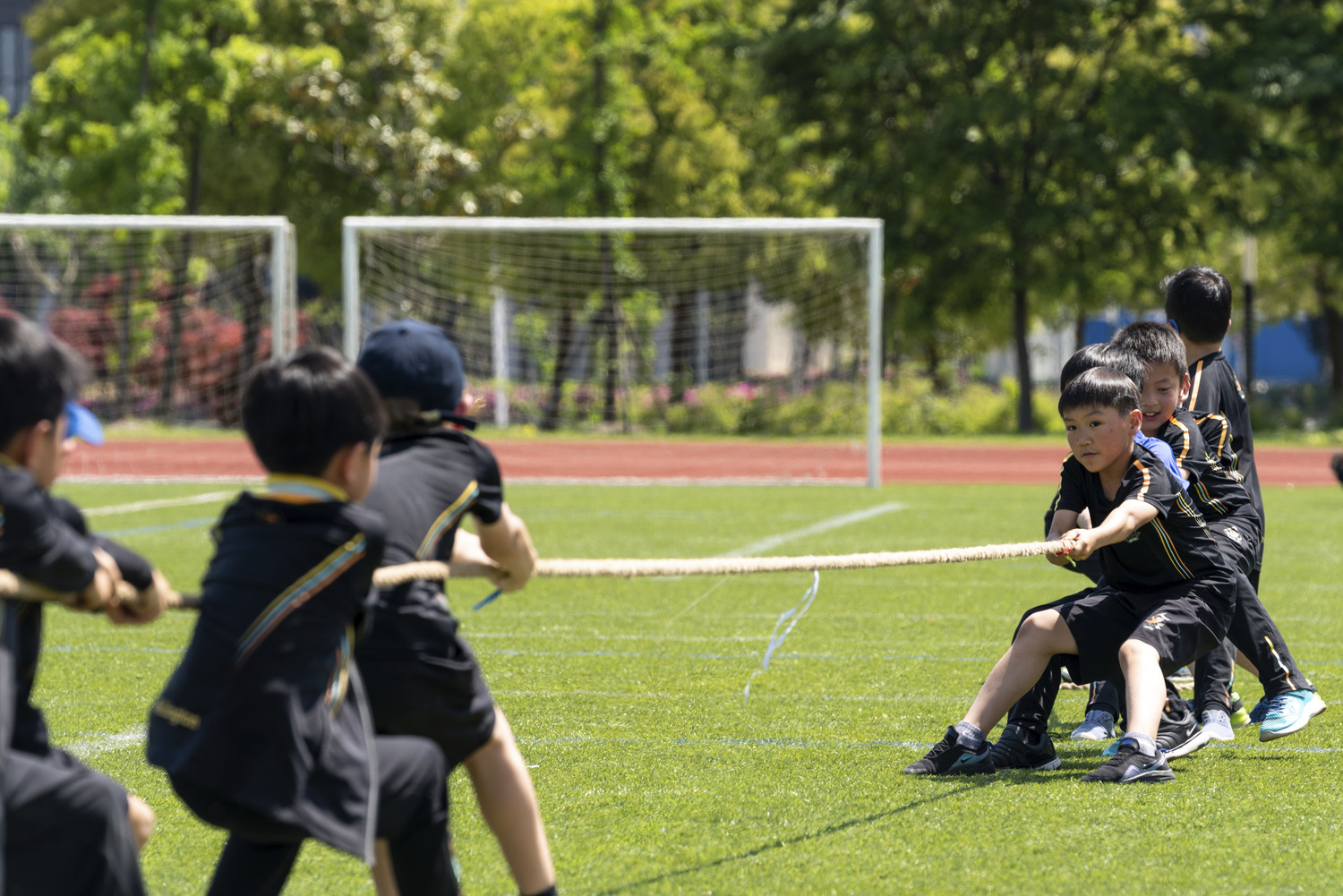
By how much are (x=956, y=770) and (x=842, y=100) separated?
26.2 metres

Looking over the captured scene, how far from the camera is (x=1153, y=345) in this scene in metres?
4.89

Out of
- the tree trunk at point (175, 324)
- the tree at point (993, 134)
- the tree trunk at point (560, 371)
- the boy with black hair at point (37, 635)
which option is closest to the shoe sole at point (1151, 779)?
the boy with black hair at point (37, 635)

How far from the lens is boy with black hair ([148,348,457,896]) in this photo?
243 cm

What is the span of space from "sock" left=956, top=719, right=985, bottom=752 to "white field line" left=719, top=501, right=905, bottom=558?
5647mm

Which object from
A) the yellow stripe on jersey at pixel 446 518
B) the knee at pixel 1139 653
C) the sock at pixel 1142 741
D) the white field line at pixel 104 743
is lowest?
the white field line at pixel 104 743

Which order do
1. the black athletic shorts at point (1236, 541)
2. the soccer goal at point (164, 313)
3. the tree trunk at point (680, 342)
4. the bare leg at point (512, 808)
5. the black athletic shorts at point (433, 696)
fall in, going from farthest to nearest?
the soccer goal at point (164, 313) < the tree trunk at point (680, 342) < the black athletic shorts at point (1236, 541) < the bare leg at point (512, 808) < the black athletic shorts at point (433, 696)

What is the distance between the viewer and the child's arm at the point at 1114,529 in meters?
4.15

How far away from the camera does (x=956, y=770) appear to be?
4691 mm

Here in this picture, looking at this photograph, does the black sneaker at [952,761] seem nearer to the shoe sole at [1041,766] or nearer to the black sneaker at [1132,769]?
the shoe sole at [1041,766]

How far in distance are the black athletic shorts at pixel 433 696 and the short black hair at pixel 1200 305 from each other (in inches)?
138

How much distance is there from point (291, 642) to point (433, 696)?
1.49 ft

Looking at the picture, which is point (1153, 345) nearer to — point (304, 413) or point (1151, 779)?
point (1151, 779)

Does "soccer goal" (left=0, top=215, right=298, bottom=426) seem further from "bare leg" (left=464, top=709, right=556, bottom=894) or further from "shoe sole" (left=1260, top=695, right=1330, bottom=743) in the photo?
"bare leg" (left=464, top=709, right=556, bottom=894)

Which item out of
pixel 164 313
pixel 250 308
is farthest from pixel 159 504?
pixel 164 313
